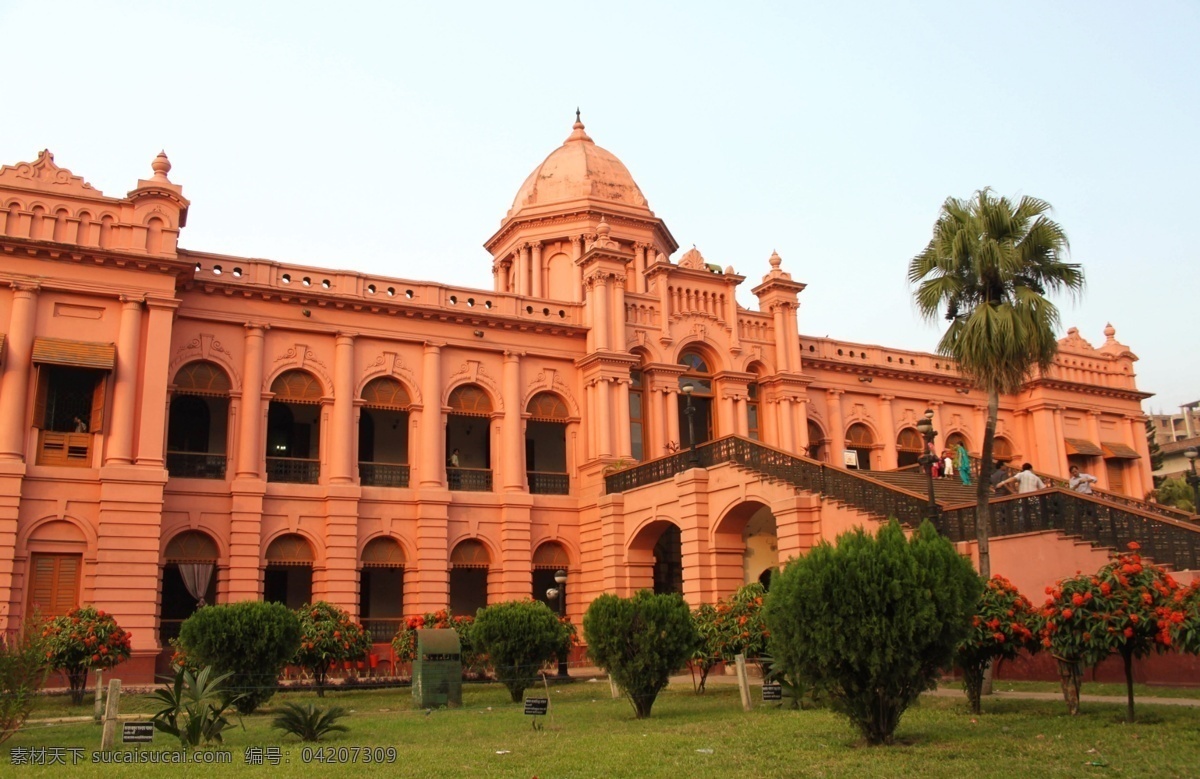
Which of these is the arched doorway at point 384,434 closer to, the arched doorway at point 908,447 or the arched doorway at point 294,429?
the arched doorway at point 294,429

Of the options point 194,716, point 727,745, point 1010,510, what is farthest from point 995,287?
point 194,716

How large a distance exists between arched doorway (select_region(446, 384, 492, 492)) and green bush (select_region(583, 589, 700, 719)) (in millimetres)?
13831

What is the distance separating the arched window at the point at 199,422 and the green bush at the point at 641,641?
14.1 meters

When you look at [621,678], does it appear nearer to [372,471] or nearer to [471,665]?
[471,665]

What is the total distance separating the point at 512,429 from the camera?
3055 centimetres

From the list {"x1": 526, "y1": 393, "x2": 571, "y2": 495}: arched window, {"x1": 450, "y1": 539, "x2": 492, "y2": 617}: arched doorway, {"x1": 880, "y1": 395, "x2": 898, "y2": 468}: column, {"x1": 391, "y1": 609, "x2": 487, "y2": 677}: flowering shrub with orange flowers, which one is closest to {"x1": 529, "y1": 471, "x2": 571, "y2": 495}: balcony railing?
{"x1": 526, "y1": 393, "x2": 571, "y2": 495}: arched window

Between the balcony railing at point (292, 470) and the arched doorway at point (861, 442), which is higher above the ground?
the arched doorway at point (861, 442)

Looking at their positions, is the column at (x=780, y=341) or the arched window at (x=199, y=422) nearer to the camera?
the arched window at (x=199, y=422)

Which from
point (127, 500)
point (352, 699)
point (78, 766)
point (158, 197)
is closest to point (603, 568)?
point (352, 699)

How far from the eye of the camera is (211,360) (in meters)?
27.4

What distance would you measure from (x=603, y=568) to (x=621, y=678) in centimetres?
1328

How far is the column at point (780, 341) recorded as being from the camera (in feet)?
111

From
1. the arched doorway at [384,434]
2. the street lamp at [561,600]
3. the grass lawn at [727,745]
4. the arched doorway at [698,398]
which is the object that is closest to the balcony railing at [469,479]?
the arched doorway at [384,434]

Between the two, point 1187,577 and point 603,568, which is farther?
point 603,568
